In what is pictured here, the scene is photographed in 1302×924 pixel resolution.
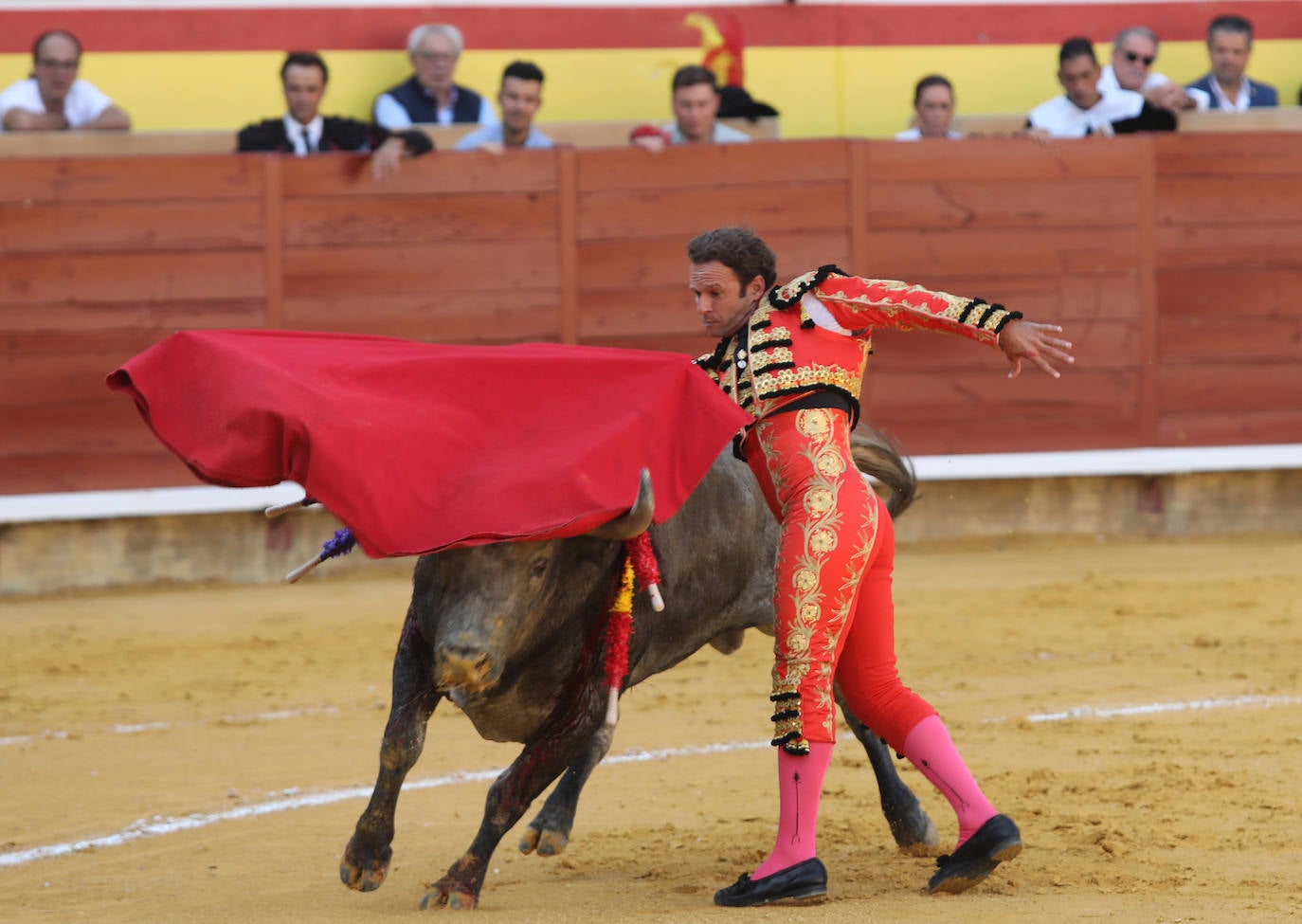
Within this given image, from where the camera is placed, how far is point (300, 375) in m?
3.42

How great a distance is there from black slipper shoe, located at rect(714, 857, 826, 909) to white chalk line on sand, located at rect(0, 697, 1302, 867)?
1496 millimetres

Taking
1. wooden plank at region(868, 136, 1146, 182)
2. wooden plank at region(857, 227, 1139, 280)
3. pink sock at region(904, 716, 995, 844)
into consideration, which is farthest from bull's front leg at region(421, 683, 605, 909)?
wooden plank at region(868, 136, 1146, 182)

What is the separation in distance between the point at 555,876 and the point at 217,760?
1.50 meters

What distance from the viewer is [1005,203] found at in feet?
27.8

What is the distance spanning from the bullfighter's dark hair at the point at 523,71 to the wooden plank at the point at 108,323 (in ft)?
4.42

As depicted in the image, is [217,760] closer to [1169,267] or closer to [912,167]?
[912,167]

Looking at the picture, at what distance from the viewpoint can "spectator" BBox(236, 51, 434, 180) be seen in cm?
771

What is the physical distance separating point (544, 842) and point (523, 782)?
0.38 metres

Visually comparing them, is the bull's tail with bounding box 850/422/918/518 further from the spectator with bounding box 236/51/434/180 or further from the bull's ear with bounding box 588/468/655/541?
the spectator with bounding box 236/51/434/180

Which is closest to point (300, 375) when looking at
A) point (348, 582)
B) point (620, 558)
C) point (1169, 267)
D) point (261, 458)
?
point (261, 458)

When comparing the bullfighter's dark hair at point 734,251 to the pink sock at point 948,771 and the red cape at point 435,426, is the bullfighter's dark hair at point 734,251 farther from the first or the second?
the pink sock at point 948,771

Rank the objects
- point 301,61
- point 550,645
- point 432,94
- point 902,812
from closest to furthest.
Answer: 1. point 550,645
2. point 902,812
3. point 301,61
4. point 432,94

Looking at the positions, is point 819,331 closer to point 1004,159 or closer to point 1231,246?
point 1004,159

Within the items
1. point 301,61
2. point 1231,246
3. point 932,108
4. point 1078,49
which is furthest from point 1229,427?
point 301,61
